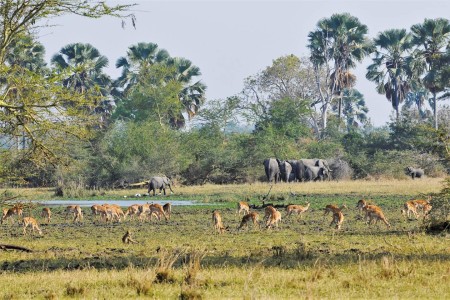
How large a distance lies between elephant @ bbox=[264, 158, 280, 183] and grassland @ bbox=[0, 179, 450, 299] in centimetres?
3023

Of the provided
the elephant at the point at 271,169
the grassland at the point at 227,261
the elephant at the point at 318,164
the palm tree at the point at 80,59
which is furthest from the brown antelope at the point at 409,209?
the palm tree at the point at 80,59

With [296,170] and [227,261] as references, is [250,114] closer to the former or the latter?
[296,170]

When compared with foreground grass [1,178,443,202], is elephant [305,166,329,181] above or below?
above

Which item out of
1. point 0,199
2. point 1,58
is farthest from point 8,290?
point 1,58

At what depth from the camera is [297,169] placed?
6419 centimetres

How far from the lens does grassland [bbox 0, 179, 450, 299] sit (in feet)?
41.6

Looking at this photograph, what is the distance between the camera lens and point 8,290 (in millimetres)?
13203

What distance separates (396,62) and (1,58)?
6003 cm

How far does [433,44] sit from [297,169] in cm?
1454

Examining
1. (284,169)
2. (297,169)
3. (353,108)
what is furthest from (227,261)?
(353,108)

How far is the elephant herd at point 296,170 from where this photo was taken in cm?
6231

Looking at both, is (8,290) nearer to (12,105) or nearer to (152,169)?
(12,105)

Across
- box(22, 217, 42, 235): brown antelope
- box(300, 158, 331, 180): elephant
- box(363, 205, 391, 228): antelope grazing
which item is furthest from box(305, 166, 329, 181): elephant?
box(22, 217, 42, 235): brown antelope

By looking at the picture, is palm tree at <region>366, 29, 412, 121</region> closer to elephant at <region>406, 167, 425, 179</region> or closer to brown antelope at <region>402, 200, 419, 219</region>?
elephant at <region>406, 167, 425, 179</region>
